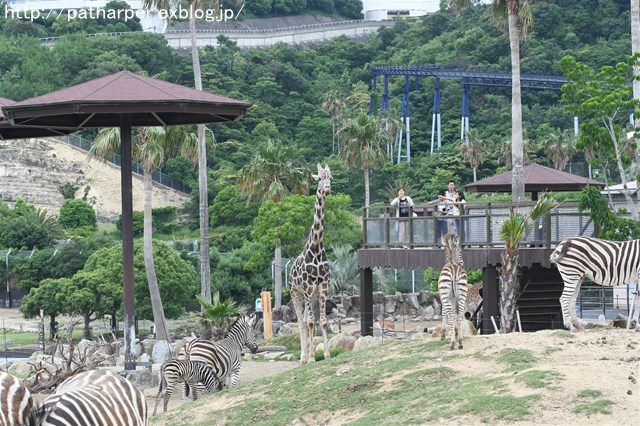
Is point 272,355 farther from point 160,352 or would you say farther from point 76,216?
point 76,216

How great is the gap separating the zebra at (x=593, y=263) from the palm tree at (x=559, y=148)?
64079 millimetres

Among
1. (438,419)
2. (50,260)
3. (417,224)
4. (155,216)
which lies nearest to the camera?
(438,419)

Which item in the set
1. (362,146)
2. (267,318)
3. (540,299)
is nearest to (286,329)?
(267,318)

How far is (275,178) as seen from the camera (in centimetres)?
4841

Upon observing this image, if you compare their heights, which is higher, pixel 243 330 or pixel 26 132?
pixel 26 132

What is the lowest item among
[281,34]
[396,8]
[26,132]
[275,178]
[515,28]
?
[275,178]

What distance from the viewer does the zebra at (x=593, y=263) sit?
20.8m

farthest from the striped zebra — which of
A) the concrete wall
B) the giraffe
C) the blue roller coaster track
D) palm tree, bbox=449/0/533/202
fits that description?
the concrete wall

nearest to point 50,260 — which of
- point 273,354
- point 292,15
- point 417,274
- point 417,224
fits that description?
point 417,274

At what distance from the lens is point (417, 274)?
185 ft

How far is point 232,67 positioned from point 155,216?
36789 mm

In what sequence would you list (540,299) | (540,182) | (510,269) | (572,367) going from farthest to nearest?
(540,182) < (540,299) < (510,269) < (572,367)

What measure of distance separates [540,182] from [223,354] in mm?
11545

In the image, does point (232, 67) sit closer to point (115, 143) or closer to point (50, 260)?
point (50, 260)
